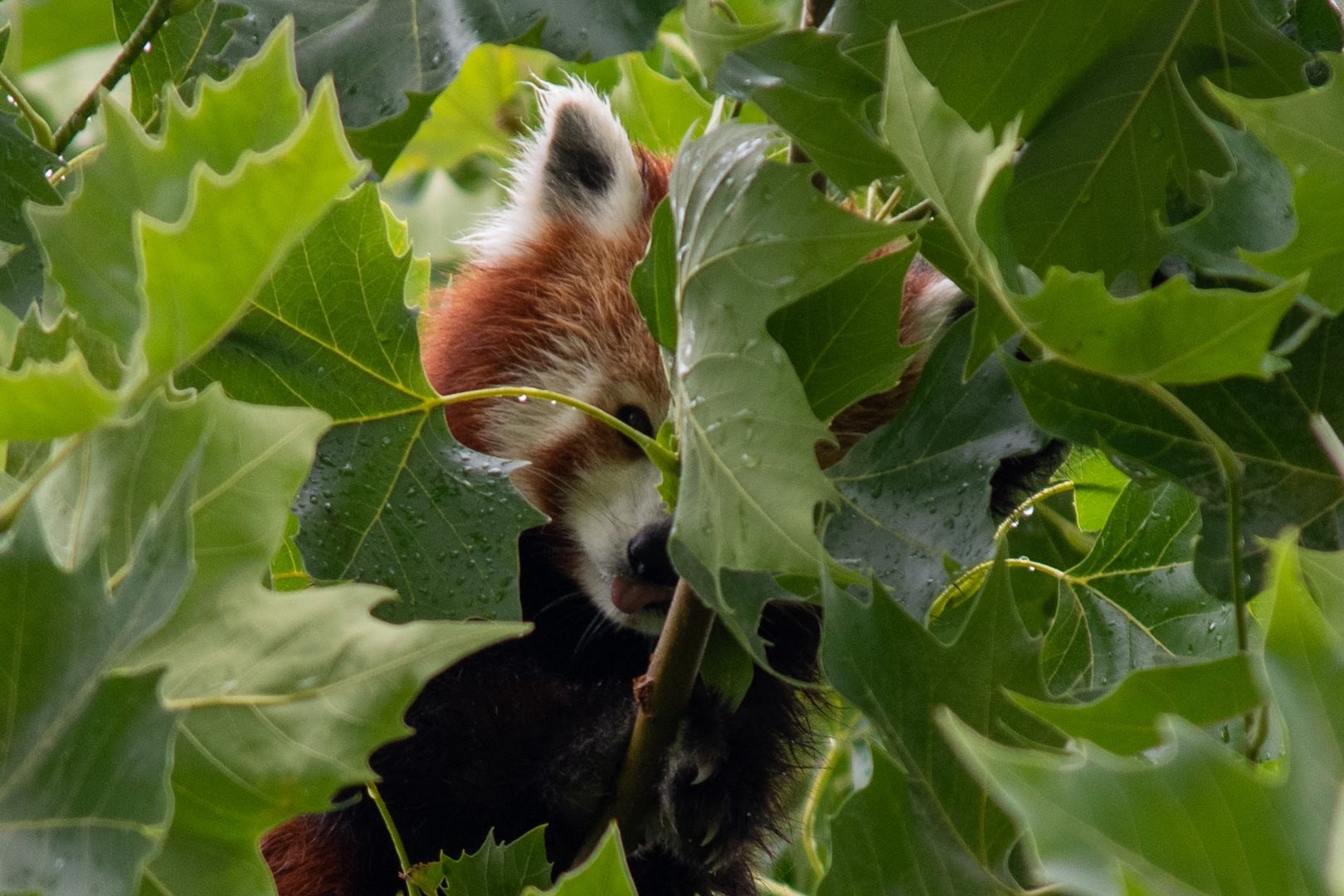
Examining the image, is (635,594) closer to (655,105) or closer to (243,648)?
(655,105)

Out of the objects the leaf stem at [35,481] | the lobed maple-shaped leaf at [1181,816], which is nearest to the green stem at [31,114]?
the leaf stem at [35,481]

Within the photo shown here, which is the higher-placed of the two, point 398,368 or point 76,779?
point 76,779

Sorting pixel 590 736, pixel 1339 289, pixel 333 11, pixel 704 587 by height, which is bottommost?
pixel 590 736

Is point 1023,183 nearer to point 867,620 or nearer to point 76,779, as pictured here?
point 867,620

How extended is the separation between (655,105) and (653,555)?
777mm

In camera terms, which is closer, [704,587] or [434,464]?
[704,587]

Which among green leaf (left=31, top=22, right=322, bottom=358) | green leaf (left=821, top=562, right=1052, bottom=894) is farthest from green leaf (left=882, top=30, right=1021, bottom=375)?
green leaf (left=31, top=22, right=322, bottom=358)

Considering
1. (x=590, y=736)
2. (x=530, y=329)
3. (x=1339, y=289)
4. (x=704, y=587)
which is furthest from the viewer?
(x=530, y=329)

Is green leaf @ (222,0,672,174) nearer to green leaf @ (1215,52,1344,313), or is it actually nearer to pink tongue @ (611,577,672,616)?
green leaf @ (1215,52,1344,313)

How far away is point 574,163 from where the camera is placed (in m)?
2.37

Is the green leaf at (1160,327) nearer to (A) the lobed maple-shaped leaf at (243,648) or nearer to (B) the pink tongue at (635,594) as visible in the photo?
(A) the lobed maple-shaped leaf at (243,648)

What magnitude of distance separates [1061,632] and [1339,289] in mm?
591

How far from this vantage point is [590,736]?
1.93 metres

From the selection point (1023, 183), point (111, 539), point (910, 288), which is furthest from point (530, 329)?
point (111, 539)
